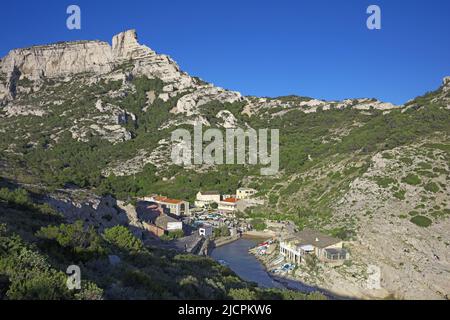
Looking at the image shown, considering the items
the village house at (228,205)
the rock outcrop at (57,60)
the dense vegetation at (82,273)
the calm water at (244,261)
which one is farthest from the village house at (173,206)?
the rock outcrop at (57,60)

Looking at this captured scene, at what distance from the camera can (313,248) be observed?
3269cm

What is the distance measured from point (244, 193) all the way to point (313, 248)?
28.2 meters

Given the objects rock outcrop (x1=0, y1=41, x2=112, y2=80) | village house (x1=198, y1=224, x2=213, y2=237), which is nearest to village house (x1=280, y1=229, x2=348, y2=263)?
village house (x1=198, y1=224, x2=213, y2=237)

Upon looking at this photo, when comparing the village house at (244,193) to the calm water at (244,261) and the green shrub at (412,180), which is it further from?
the green shrub at (412,180)

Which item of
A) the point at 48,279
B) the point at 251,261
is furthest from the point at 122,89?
the point at 48,279

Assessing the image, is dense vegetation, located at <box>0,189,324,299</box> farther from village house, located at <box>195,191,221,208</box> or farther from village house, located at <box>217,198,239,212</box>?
village house, located at <box>195,191,221,208</box>

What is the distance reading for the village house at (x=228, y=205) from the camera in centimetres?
5728

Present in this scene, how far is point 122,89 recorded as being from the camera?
326 feet

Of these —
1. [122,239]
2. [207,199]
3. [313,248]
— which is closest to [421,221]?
[313,248]

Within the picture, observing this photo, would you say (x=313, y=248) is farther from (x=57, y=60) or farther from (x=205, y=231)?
(x=57, y=60)

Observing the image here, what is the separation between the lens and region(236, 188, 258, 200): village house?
5975cm

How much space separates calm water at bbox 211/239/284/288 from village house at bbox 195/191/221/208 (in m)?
16.4

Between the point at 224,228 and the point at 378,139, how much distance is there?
28979 millimetres

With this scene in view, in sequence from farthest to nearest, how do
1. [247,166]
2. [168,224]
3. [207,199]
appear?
1. [247,166]
2. [207,199]
3. [168,224]
